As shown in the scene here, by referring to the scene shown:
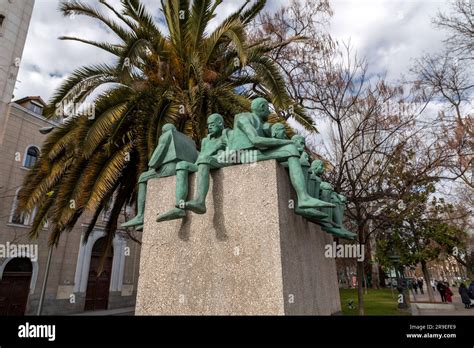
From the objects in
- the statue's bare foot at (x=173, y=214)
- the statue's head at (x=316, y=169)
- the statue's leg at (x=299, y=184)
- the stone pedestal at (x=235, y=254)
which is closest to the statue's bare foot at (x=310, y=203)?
the statue's leg at (x=299, y=184)

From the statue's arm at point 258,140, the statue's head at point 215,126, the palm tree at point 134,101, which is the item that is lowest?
the statue's arm at point 258,140

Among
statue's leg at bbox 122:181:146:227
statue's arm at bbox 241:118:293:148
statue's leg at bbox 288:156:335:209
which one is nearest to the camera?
statue's leg at bbox 288:156:335:209

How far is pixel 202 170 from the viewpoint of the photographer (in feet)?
11.6

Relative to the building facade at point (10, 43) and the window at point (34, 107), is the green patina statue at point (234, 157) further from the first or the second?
the window at point (34, 107)

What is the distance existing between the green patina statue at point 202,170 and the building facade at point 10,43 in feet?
53.6

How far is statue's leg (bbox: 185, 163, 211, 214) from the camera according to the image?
326cm

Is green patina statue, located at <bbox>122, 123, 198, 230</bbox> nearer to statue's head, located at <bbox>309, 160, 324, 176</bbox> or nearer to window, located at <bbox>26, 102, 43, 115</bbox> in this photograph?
statue's head, located at <bbox>309, 160, 324, 176</bbox>

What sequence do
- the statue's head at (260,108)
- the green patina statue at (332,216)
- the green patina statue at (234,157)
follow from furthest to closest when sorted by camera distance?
the green patina statue at (332,216)
the statue's head at (260,108)
the green patina statue at (234,157)

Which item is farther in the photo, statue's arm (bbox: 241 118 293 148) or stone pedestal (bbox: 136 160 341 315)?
statue's arm (bbox: 241 118 293 148)

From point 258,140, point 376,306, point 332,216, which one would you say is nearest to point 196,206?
point 258,140

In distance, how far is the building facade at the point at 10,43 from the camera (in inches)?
635
